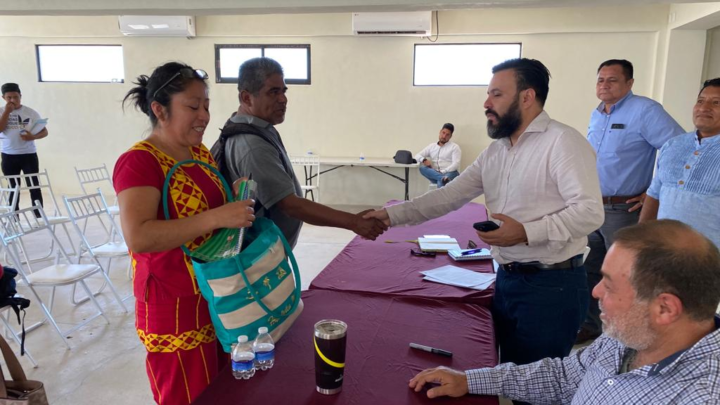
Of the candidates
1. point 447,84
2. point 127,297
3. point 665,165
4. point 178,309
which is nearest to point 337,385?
point 178,309

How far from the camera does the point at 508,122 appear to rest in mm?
1709

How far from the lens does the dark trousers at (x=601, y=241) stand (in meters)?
3.01

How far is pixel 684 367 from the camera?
916 millimetres

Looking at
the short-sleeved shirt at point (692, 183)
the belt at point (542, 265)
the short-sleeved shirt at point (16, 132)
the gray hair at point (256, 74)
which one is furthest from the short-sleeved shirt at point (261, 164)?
the short-sleeved shirt at point (16, 132)

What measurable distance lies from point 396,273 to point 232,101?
647 cm

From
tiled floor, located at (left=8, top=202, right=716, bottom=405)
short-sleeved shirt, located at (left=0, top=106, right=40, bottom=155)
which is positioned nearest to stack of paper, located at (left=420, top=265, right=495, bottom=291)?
tiled floor, located at (left=8, top=202, right=716, bottom=405)

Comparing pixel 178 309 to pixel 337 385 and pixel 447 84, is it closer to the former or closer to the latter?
pixel 337 385

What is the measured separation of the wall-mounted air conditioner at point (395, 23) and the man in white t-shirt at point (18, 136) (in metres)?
4.46

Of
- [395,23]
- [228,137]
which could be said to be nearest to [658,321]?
[228,137]

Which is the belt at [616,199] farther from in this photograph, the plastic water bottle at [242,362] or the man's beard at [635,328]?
the plastic water bottle at [242,362]

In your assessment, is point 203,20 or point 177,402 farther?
point 203,20

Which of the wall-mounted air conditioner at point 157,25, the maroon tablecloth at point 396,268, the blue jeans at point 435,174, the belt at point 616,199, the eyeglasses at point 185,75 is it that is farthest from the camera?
the wall-mounted air conditioner at point 157,25

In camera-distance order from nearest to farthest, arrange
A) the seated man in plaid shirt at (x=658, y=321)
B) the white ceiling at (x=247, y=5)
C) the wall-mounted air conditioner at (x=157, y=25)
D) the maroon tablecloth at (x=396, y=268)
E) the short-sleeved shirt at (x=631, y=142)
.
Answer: the seated man in plaid shirt at (x=658, y=321) → the maroon tablecloth at (x=396, y=268) → the short-sleeved shirt at (x=631, y=142) → the white ceiling at (x=247, y=5) → the wall-mounted air conditioner at (x=157, y=25)

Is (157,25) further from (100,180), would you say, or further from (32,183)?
(100,180)
